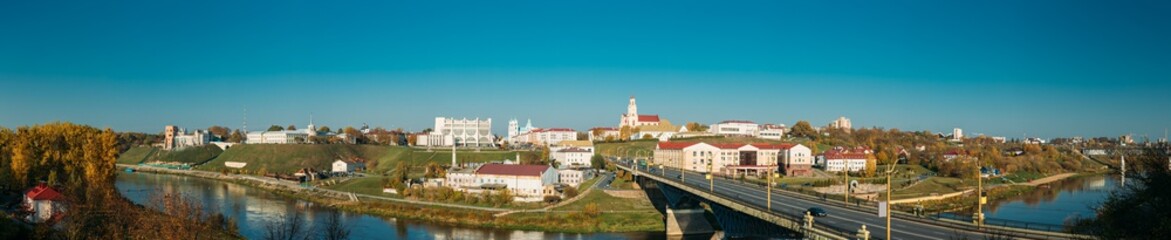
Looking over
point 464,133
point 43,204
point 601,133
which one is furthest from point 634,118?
point 43,204

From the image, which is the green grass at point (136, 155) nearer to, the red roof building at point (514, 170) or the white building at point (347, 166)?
the white building at point (347, 166)

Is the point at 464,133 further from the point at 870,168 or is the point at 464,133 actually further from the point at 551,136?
the point at 870,168

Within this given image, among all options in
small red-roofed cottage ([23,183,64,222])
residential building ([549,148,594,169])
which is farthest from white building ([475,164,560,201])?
small red-roofed cottage ([23,183,64,222])

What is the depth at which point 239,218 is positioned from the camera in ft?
161

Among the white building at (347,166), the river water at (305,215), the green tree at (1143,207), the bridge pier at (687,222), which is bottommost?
the river water at (305,215)

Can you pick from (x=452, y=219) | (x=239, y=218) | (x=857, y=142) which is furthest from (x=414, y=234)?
(x=857, y=142)

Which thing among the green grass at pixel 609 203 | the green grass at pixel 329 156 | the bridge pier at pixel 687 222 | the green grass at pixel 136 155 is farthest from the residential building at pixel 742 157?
the green grass at pixel 136 155

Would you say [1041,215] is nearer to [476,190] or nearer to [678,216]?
[678,216]

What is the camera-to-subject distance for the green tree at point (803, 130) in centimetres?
11081

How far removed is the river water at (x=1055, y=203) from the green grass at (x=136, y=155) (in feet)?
390

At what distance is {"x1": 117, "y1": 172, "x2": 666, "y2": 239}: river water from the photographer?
43.2 m

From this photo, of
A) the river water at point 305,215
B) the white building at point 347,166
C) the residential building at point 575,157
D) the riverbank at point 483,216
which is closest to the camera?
the river water at point 305,215

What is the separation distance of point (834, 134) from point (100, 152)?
95286 millimetres

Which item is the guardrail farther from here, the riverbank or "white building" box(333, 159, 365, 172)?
"white building" box(333, 159, 365, 172)
